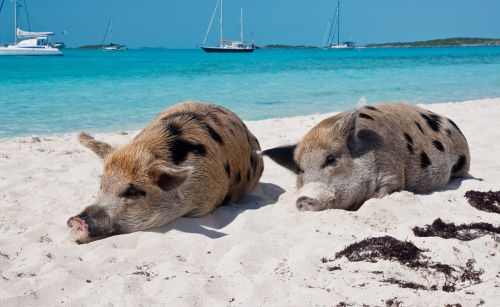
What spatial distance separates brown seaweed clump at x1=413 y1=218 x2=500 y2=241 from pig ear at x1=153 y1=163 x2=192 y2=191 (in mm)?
2087

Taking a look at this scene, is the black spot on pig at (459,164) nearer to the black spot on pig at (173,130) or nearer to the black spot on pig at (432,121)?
the black spot on pig at (432,121)

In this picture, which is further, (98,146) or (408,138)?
(408,138)

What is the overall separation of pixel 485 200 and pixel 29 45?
8303 centimetres

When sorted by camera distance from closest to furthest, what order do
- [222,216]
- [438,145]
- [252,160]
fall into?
[222,216], [252,160], [438,145]

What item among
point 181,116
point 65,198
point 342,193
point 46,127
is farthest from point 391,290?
point 46,127

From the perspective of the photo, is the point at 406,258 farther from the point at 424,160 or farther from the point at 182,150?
the point at 424,160

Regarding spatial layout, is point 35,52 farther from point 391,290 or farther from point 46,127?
point 391,290

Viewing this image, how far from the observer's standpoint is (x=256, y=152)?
22.5 ft

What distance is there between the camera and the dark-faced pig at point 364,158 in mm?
5969

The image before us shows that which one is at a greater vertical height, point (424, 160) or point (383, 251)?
point (424, 160)

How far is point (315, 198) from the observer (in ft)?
18.8

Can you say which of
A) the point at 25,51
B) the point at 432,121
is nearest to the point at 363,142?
the point at 432,121

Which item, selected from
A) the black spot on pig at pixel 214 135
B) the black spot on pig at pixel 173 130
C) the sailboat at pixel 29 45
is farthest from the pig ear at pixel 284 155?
the sailboat at pixel 29 45

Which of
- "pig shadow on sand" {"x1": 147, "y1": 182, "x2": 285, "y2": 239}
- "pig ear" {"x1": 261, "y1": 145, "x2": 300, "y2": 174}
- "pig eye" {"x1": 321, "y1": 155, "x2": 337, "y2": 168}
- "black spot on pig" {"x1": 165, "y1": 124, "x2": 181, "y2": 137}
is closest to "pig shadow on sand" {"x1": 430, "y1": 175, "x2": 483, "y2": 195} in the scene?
"pig eye" {"x1": 321, "y1": 155, "x2": 337, "y2": 168}
